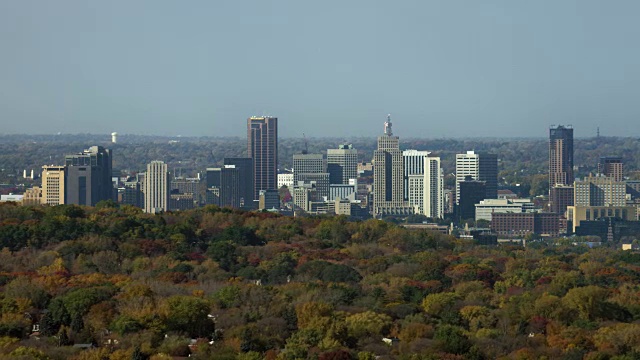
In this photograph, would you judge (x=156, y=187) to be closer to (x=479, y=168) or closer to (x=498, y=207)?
(x=498, y=207)

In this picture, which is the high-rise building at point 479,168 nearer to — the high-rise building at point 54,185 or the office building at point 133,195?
the office building at point 133,195

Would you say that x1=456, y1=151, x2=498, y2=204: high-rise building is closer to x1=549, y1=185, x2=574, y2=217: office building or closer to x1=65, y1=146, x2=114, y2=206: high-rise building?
x1=549, y1=185, x2=574, y2=217: office building

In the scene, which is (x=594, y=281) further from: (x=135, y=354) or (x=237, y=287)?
(x=135, y=354)

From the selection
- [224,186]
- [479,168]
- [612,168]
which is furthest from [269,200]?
[612,168]

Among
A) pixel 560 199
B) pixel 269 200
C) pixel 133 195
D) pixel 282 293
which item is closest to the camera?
pixel 282 293

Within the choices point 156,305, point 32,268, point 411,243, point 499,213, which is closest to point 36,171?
point 499,213

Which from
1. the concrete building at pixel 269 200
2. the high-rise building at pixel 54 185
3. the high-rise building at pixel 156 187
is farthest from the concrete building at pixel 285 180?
the high-rise building at pixel 54 185
